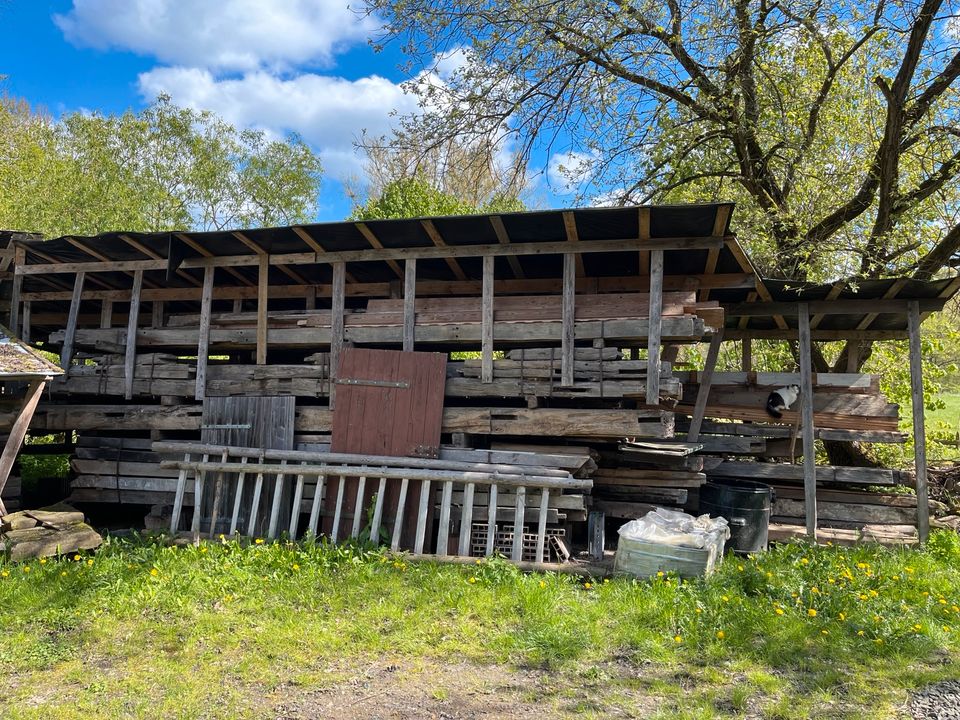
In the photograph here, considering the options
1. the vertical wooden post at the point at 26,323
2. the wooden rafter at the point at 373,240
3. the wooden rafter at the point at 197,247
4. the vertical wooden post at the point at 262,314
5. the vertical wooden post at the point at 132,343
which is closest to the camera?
the wooden rafter at the point at 373,240

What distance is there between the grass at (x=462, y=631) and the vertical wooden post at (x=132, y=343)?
340 cm

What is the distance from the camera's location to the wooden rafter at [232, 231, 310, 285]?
346 inches

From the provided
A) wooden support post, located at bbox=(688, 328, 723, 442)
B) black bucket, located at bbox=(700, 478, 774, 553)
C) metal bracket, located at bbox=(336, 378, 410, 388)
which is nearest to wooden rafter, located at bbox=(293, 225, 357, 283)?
metal bracket, located at bbox=(336, 378, 410, 388)

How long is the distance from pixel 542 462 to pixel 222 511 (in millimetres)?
4183

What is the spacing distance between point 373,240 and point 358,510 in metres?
3.40

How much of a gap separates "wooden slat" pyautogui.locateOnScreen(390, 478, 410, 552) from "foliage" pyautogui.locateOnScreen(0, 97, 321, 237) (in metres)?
17.5

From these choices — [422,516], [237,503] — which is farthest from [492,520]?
[237,503]

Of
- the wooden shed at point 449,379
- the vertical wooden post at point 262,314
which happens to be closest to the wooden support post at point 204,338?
the wooden shed at point 449,379

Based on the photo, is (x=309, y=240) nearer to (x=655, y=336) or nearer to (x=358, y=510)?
(x=358, y=510)

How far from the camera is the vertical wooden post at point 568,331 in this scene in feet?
26.7

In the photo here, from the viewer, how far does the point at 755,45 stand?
11453mm

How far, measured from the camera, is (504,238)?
8.32 meters

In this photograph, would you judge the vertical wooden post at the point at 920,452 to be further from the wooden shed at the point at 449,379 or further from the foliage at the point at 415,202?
Result: the foliage at the point at 415,202

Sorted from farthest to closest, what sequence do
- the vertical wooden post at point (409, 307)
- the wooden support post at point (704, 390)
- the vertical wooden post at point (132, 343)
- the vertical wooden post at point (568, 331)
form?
the wooden support post at point (704, 390)
the vertical wooden post at point (132, 343)
the vertical wooden post at point (409, 307)
the vertical wooden post at point (568, 331)
